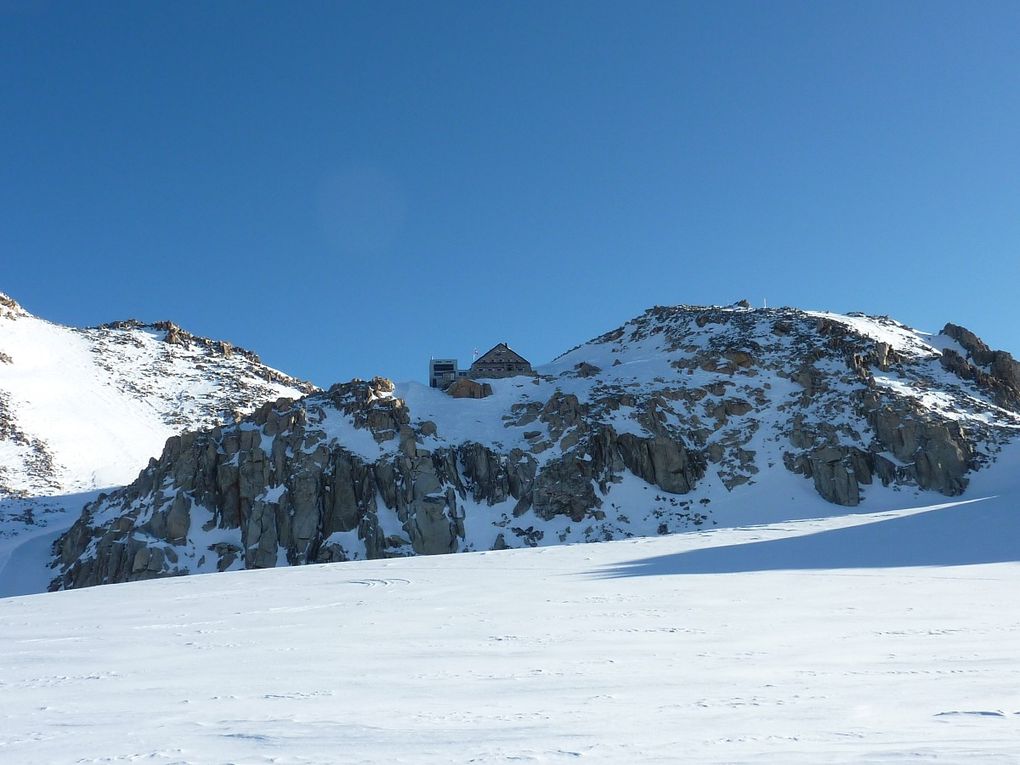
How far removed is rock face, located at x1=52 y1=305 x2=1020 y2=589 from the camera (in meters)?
34.3

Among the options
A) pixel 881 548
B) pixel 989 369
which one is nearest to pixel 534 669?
pixel 881 548

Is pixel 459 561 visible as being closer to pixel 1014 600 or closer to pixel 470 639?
pixel 470 639

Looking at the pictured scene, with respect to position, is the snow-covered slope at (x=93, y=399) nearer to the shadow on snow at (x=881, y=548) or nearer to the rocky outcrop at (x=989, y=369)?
the shadow on snow at (x=881, y=548)

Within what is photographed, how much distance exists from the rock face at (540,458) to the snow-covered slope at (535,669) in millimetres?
18589

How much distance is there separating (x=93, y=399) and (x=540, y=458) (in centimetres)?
4702

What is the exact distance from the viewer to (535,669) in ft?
25.7

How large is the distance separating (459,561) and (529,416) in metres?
23.4

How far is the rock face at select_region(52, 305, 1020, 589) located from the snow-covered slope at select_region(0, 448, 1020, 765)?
1859 centimetres

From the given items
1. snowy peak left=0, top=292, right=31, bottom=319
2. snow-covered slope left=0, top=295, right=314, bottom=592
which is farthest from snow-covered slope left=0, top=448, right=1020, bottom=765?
snowy peak left=0, top=292, right=31, bottom=319

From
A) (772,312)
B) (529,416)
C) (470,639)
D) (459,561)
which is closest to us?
(470,639)

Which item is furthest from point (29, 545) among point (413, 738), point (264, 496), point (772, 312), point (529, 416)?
point (772, 312)

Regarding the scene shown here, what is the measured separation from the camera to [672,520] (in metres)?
35.5

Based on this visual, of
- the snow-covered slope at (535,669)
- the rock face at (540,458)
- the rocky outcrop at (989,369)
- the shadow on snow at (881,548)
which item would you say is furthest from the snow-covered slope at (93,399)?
the rocky outcrop at (989,369)

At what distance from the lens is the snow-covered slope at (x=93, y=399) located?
152 ft
